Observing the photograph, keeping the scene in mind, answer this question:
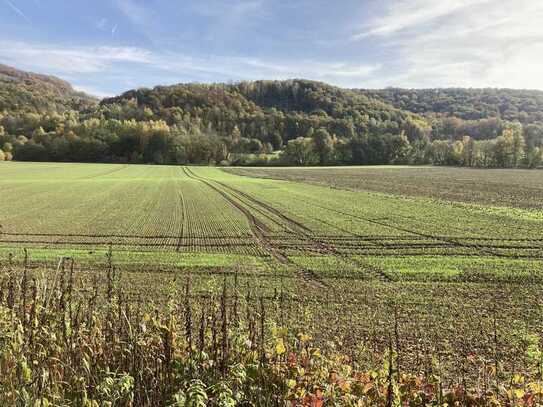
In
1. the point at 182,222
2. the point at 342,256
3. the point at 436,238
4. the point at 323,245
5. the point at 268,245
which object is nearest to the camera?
the point at 342,256

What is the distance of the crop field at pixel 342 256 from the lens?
12.8 metres

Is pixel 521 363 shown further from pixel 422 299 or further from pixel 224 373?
pixel 224 373

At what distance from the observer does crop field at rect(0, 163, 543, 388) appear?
12.8m

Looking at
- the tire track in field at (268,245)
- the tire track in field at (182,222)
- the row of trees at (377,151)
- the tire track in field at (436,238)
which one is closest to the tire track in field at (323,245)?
the tire track in field at (268,245)

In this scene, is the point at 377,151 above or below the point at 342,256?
above

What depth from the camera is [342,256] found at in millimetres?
23266

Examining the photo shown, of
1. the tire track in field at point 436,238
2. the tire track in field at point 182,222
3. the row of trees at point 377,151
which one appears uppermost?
the row of trees at point 377,151

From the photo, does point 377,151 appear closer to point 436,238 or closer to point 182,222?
point 182,222

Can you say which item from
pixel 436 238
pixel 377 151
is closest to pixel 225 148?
pixel 377 151

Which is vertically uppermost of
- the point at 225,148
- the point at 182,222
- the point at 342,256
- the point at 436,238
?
the point at 225,148

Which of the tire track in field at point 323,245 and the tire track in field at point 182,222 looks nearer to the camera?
the tire track in field at point 323,245

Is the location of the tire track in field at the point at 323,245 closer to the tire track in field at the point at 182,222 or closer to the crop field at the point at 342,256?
the crop field at the point at 342,256

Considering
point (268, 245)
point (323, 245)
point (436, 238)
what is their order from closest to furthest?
point (323, 245), point (268, 245), point (436, 238)

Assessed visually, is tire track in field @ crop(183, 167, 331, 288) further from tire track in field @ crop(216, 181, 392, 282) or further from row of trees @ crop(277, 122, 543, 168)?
row of trees @ crop(277, 122, 543, 168)
